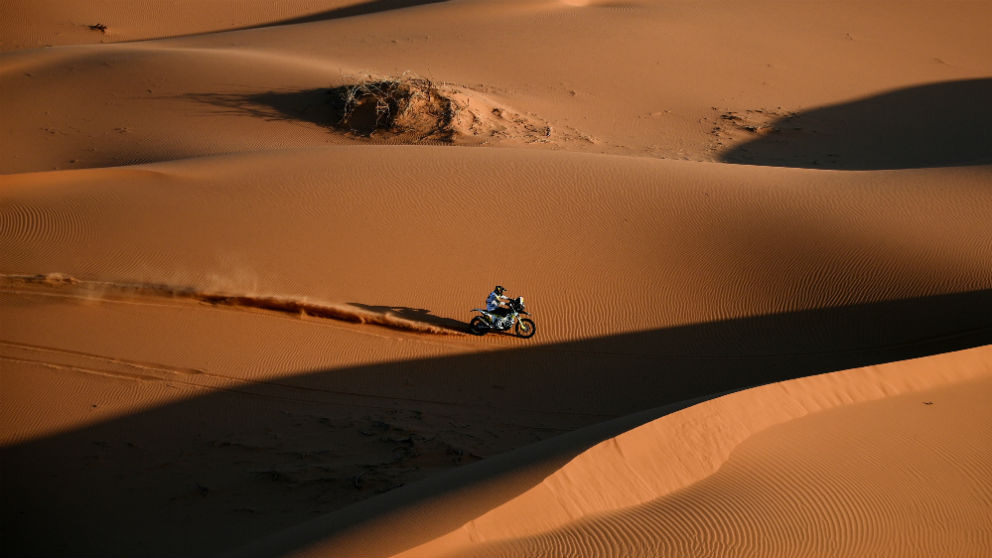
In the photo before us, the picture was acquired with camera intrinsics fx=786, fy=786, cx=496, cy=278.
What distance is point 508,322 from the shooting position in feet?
23.6

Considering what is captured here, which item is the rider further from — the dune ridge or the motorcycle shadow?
the dune ridge

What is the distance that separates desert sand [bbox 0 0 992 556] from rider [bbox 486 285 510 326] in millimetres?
250

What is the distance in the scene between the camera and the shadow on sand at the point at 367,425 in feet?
16.6

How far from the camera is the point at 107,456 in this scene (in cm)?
563

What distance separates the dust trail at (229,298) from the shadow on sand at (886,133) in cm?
824

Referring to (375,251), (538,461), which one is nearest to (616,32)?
(375,251)

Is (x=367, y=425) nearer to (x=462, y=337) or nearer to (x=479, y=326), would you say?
(x=462, y=337)

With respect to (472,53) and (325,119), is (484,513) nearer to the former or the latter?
(325,119)

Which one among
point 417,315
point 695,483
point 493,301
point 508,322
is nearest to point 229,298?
point 417,315

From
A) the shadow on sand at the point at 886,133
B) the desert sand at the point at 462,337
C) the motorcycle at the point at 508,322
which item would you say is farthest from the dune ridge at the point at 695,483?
the shadow on sand at the point at 886,133

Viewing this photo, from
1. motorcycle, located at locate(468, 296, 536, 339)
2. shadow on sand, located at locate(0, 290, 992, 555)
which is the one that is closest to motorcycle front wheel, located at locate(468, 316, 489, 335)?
motorcycle, located at locate(468, 296, 536, 339)

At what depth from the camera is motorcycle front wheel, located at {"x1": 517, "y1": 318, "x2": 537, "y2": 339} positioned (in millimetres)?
7320

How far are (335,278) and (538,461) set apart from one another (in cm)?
369

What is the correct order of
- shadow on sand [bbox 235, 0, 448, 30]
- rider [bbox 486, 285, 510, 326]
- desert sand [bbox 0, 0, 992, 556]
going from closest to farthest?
desert sand [bbox 0, 0, 992, 556], rider [bbox 486, 285, 510, 326], shadow on sand [bbox 235, 0, 448, 30]
